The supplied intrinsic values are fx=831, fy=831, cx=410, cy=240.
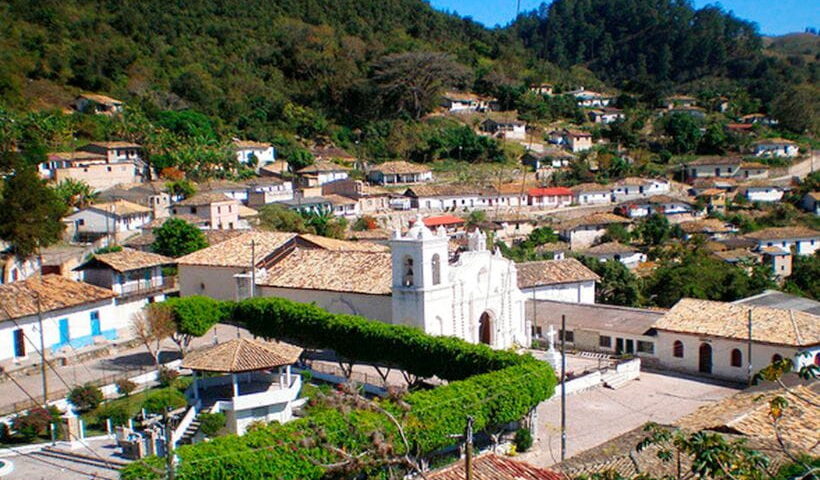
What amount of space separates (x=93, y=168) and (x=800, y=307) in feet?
140

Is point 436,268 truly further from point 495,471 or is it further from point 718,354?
point 495,471

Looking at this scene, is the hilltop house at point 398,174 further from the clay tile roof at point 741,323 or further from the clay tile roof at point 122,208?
the clay tile roof at point 741,323

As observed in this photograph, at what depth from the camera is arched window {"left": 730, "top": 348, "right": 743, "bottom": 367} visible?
87.7 ft

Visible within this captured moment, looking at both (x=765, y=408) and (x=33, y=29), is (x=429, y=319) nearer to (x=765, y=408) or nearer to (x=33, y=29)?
(x=765, y=408)

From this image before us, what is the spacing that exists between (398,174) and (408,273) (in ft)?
129

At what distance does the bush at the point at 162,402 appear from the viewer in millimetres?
22844

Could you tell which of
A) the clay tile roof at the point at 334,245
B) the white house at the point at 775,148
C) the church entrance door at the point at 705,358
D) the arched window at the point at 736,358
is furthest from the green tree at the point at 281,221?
the white house at the point at 775,148

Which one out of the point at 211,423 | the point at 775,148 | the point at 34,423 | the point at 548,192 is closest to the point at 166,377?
the point at 34,423

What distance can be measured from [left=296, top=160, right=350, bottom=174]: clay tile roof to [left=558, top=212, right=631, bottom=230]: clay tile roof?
18.4m

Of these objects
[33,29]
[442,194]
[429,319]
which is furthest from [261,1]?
[429,319]

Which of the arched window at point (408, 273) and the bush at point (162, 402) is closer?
the bush at point (162, 402)

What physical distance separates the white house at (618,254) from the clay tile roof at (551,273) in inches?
518

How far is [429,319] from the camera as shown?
89.6 feet

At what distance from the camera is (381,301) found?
94.9 ft
